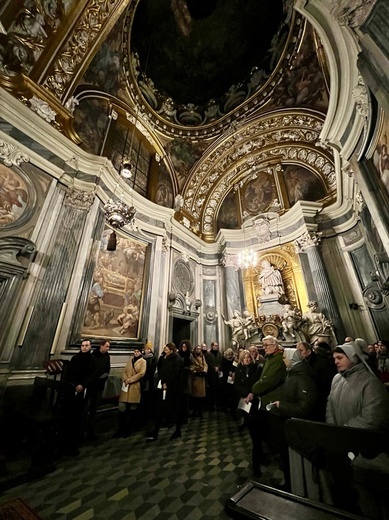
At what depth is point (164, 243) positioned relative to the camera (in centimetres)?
792

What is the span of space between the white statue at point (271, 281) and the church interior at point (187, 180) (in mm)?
56

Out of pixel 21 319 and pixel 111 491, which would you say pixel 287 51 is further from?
pixel 111 491

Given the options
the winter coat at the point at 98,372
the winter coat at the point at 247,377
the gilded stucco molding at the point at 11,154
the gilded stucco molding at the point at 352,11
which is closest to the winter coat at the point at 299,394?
the winter coat at the point at 247,377

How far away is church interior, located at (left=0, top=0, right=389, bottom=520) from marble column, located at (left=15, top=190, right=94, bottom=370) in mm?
28

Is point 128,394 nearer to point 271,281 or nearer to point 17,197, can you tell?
point 17,197

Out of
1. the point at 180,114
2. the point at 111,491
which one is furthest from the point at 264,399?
the point at 180,114

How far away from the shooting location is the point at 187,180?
10531mm

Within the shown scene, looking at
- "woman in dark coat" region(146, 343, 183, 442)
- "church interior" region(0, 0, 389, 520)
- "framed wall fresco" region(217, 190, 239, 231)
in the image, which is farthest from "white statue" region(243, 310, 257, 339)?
"framed wall fresco" region(217, 190, 239, 231)

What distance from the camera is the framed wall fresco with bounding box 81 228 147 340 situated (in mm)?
5336

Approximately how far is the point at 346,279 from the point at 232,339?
14.9 feet

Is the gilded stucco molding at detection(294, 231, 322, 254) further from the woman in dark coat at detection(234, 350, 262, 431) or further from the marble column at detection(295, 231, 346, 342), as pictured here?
the woman in dark coat at detection(234, 350, 262, 431)

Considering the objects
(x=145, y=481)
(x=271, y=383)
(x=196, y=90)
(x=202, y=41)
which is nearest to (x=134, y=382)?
(x=145, y=481)

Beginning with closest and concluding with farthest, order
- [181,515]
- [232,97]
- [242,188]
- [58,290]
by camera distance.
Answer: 1. [181,515]
2. [58,290]
3. [232,97]
4. [242,188]

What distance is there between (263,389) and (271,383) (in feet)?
0.37
